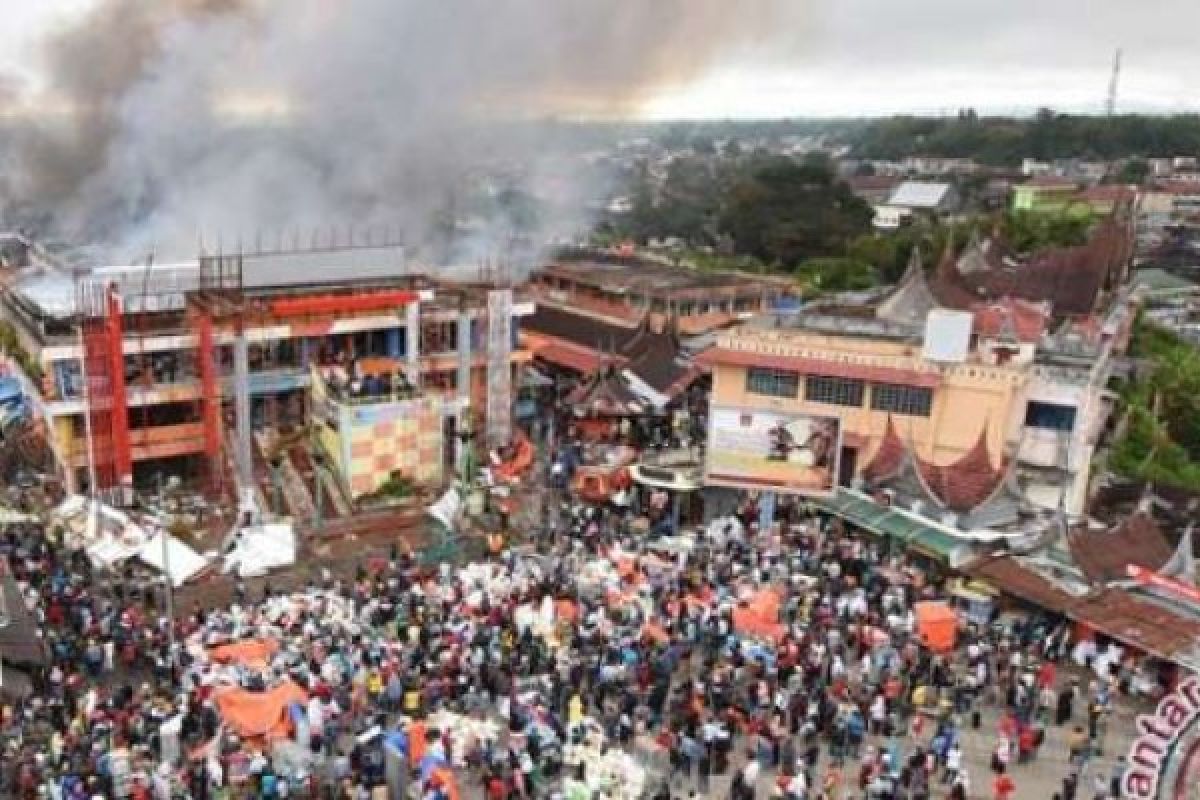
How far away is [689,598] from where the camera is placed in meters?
23.2

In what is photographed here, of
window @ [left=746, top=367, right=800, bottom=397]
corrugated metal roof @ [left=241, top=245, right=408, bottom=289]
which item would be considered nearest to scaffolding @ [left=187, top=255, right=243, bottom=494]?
corrugated metal roof @ [left=241, top=245, right=408, bottom=289]

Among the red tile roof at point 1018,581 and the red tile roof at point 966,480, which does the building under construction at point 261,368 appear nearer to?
the red tile roof at point 966,480

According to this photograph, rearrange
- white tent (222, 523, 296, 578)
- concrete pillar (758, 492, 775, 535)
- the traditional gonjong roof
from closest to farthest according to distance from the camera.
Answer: white tent (222, 523, 296, 578) < the traditional gonjong roof < concrete pillar (758, 492, 775, 535)

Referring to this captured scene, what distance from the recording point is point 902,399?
29.6 m

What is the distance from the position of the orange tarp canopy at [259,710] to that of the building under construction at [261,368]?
1185 cm

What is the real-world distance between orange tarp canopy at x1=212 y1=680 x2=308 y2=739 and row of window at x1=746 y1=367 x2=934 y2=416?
15.9 meters

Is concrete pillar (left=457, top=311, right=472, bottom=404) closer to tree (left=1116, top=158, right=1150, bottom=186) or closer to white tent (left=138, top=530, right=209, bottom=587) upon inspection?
white tent (left=138, top=530, right=209, bottom=587)

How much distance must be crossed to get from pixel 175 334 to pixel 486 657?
15046 mm

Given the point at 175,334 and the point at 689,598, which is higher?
the point at 175,334

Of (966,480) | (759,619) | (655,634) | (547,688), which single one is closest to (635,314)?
(966,480)

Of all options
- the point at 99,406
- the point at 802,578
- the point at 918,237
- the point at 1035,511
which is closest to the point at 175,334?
the point at 99,406

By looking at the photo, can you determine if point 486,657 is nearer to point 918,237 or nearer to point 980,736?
point 980,736

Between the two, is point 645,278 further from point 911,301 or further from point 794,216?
point 794,216

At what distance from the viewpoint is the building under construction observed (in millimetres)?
29453
